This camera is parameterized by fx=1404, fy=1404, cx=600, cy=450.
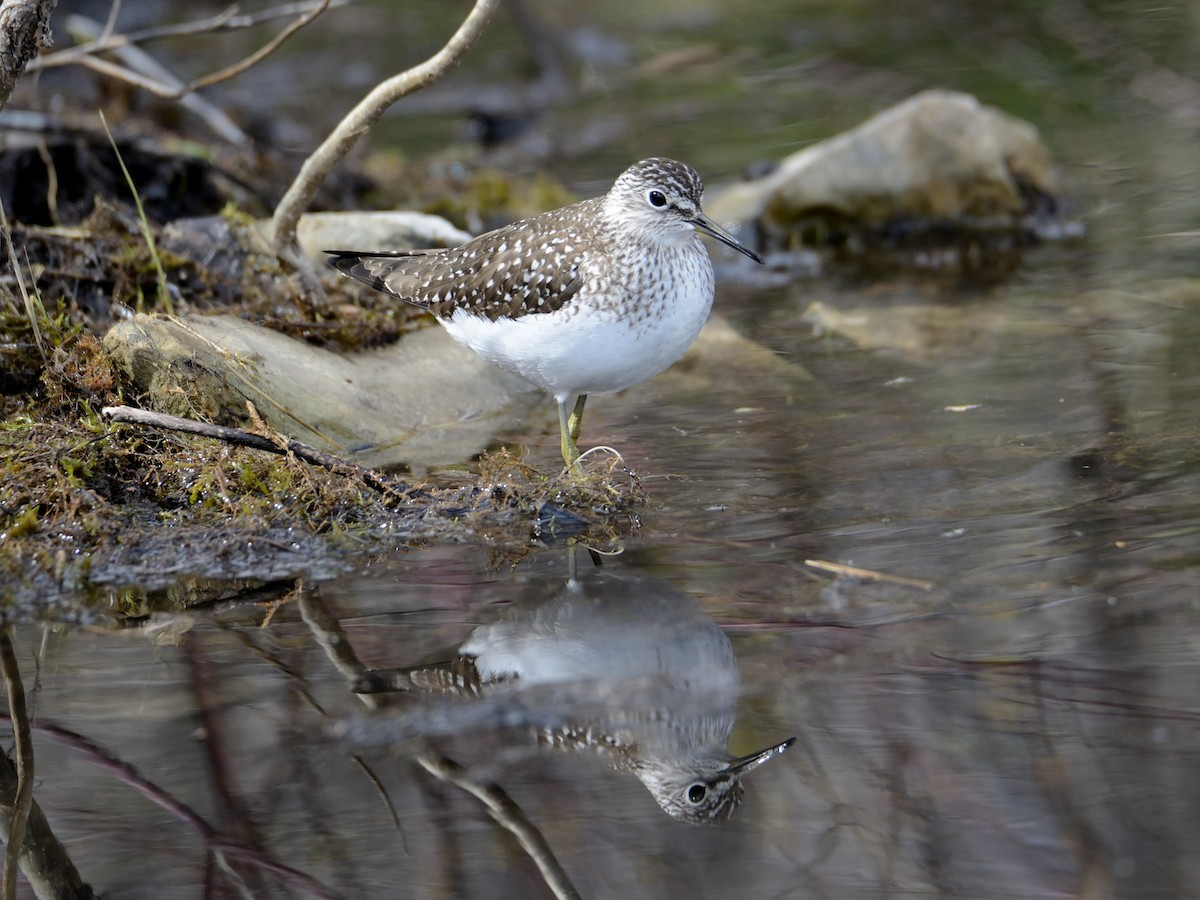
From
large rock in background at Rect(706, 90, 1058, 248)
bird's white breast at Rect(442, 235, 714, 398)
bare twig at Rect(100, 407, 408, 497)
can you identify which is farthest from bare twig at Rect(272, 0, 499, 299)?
large rock in background at Rect(706, 90, 1058, 248)

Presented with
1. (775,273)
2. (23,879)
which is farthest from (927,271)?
(23,879)

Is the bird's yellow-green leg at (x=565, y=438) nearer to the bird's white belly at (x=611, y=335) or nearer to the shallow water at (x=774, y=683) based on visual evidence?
the bird's white belly at (x=611, y=335)

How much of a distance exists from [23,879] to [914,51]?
13.9 m

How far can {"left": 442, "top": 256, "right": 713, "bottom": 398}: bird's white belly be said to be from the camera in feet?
19.6

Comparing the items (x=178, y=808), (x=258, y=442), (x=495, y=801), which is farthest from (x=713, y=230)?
(x=178, y=808)

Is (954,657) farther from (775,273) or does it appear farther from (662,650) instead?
(775,273)

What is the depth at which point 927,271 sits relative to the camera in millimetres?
10102

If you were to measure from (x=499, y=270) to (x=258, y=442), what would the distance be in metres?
1.39

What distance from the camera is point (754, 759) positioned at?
4074 millimetres

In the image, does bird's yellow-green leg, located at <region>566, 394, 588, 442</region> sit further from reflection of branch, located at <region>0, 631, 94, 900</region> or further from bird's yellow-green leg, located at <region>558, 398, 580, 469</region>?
reflection of branch, located at <region>0, 631, 94, 900</region>

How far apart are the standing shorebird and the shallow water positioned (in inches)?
26.6

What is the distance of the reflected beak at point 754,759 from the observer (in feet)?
13.3

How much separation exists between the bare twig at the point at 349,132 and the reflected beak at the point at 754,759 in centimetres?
377

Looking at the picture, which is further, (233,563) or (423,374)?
(423,374)
